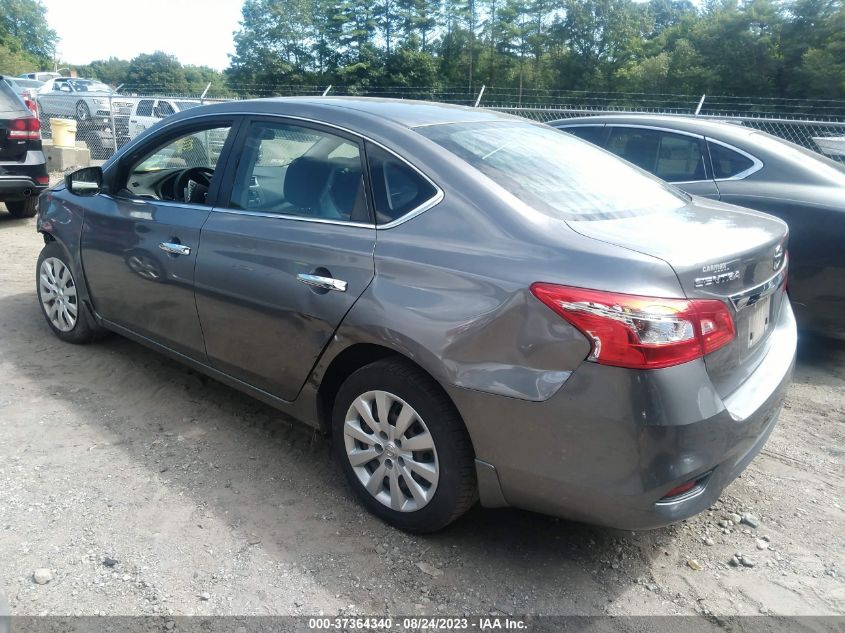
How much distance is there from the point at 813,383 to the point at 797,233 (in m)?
0.97

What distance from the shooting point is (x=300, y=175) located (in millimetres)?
3205

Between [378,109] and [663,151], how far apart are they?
308cm

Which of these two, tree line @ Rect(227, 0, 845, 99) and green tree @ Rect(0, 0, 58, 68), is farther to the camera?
green tree @ Rect(0, 0, 58, 68)

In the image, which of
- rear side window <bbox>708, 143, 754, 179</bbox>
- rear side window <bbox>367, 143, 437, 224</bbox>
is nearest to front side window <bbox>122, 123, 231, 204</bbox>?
rear side window <bbox>367, 143, 437, 224</bbox>

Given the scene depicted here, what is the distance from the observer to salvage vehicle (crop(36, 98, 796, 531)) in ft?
7.13

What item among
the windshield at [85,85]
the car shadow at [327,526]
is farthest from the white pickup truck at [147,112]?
the car shadow at [327,526]

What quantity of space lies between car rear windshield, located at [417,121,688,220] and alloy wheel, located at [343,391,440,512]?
94 cm

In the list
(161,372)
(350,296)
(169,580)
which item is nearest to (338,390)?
(350,296)

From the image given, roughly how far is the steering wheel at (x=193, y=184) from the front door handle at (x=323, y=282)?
3.25 feet

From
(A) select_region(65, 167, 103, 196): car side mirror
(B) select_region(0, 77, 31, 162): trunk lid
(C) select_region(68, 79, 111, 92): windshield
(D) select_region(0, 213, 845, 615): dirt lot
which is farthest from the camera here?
(C) select_region(68, 79, 111, 92): windshield

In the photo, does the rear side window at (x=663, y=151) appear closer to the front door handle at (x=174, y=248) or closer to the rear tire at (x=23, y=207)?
the front door handle at (x=174, y=248)

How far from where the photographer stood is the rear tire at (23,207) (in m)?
8.99

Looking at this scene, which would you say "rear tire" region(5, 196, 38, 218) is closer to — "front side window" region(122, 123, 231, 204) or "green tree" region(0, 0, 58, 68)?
"front side window" region(122, 123, 231, 204)

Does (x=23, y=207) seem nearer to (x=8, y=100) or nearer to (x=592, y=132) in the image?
(x=8, y=100)
